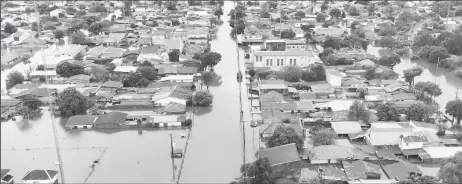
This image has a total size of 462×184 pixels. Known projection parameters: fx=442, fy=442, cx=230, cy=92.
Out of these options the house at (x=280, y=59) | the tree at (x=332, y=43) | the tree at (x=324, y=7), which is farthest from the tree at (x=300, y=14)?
the house at (x=280, y=59)

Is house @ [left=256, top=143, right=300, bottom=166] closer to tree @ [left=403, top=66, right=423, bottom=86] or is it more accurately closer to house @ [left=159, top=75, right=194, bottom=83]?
house @ [left=159, top=75, right=194, bottom=83]

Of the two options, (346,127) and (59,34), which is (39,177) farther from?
(59,34)

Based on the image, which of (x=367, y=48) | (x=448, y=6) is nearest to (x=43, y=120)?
(x=367, y=48)

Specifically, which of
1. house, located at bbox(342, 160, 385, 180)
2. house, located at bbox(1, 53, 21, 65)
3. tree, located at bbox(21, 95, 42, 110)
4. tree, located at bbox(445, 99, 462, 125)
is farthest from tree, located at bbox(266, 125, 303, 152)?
house, located at bbox(1, 53, 21, 65)

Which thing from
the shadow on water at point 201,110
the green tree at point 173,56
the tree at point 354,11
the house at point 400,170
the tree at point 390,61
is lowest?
the house at point 400,170

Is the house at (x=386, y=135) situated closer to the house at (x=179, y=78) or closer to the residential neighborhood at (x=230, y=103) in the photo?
the residential neighborhood at (x=230, y=103)

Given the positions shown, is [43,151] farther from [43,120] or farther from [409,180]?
[409,180]

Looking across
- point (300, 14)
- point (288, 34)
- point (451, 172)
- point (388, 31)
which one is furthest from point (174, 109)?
point (300, 14)
